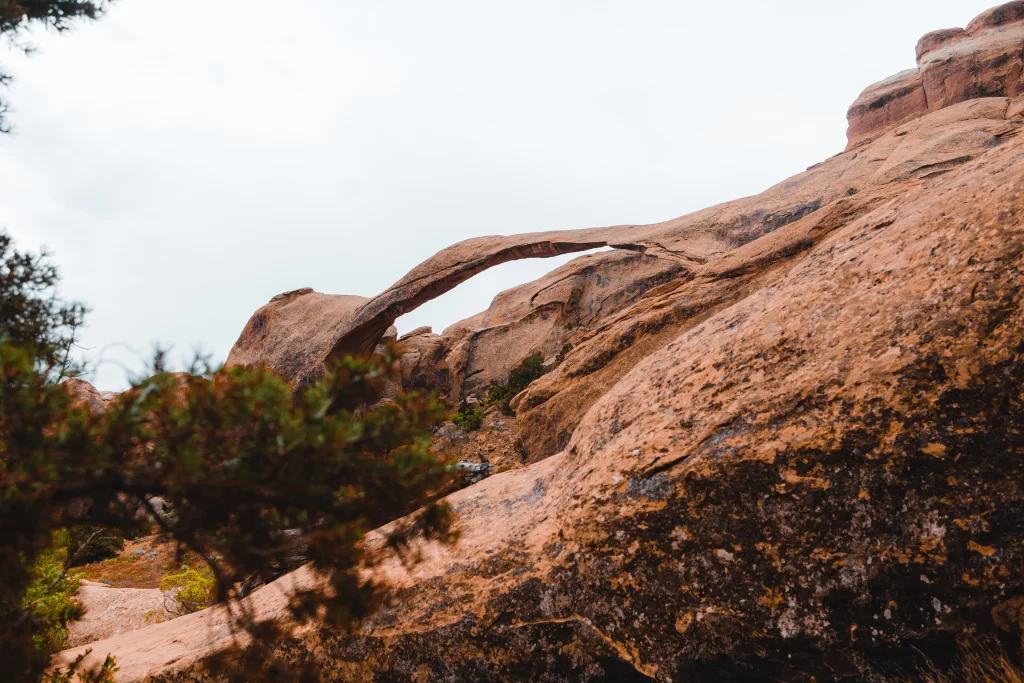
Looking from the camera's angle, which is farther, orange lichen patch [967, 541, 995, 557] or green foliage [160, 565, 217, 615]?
green foliage [160, 565, 217, 615]

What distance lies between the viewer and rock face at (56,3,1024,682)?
4516 millimetres

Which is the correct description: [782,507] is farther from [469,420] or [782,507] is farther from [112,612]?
[469,420]

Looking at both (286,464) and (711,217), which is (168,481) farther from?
(711,217)

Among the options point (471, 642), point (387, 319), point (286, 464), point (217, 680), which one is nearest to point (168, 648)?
point (217, 680)

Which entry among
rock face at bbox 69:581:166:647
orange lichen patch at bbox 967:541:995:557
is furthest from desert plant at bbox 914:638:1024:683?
rock face at bbox 69:581:166:647

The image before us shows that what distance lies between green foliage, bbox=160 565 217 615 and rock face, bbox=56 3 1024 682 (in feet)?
16.6

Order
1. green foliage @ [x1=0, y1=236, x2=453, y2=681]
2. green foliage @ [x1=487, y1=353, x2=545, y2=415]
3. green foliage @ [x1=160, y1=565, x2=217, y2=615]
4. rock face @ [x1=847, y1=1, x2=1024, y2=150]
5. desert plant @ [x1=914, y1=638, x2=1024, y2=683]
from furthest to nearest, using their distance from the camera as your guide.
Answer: rock face @ [x1=847, y1=1, x2=1024, y2=150] → green foliage @ [x1=487, y1=353, x2=545, y2=415] → green foliage @ [x1=160, y1=565, x2=217, y2=615] → desert plant @ [x1=914, y1=638, x2=1024, y2=683] → green foliage @ [x1=0, y1=236, x2=453, y2=681]

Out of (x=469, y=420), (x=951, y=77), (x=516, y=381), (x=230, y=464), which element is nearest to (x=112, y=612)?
(x=469, y=420)

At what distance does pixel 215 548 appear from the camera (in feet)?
10.2

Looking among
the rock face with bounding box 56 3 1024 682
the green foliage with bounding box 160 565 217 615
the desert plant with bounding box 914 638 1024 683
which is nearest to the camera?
the desert plant with bounding box 914 638 1024 683

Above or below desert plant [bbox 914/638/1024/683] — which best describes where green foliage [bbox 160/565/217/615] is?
below

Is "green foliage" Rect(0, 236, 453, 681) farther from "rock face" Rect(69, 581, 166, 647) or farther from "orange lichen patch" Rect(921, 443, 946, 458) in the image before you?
"rock face" Rect(69, 581, 166, 647)

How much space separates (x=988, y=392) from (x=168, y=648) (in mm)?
7968

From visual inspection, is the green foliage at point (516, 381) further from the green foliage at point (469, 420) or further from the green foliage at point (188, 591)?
the green foliage at point (188, 591)
